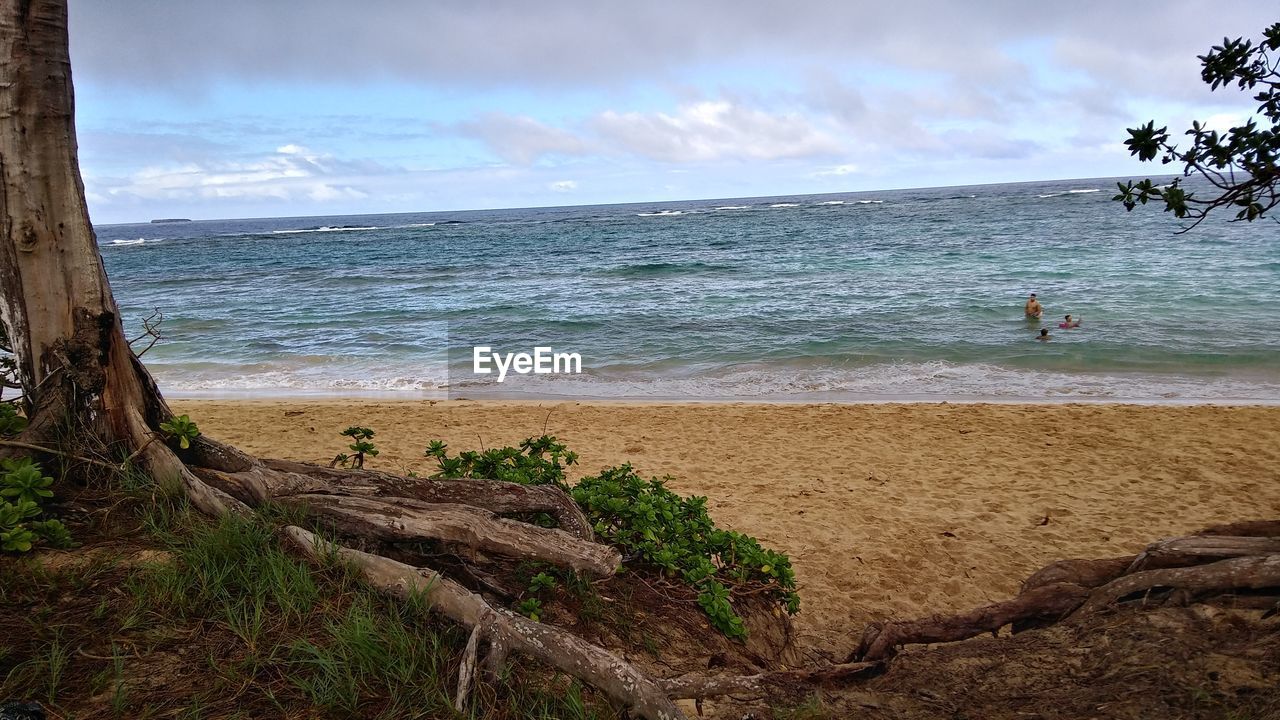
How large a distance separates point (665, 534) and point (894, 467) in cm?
506

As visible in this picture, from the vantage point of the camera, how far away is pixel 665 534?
4.38 meters

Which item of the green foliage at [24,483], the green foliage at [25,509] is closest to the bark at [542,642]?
the green foliage at [25,509]

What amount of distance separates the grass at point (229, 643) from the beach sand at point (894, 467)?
3186 mm

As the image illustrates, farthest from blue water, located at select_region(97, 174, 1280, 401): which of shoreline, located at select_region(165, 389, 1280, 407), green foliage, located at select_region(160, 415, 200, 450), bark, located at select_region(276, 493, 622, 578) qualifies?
green foliage, located at select_region(160, 415, 200, 450)

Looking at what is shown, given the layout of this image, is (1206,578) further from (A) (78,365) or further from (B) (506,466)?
(A) (78,365)

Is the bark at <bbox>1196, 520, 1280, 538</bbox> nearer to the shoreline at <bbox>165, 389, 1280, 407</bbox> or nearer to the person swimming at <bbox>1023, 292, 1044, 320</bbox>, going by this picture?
the shoreline at <bbox>165, 389, 1280, 407</bbox>

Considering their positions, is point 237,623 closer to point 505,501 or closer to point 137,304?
point 505,501

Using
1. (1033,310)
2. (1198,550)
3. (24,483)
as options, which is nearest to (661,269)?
(1033,310)

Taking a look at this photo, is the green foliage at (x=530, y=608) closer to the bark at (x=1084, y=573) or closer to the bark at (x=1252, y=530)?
the bark at (x=1084, y=573)

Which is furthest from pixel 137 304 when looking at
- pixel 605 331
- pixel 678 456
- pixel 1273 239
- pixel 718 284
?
pixel 1273 239

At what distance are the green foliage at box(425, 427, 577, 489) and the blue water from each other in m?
8.51

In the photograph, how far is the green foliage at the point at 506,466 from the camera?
14.4 ft

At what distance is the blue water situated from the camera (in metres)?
14.0

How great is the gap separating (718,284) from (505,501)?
24.7 meters
